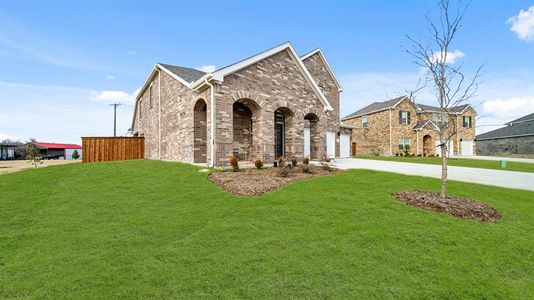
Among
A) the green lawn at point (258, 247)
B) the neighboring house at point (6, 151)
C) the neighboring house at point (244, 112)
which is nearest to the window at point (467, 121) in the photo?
the neighboring house at point (244, 112)

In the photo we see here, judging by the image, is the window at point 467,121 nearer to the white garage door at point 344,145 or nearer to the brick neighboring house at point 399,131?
the brick neighboring house at point 399,131

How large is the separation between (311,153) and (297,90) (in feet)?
15.3

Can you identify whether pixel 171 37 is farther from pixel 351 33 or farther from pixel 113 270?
pixel 113 270

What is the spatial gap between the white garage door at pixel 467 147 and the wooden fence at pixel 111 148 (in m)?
43.8

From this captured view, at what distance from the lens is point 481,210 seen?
20.2 feet

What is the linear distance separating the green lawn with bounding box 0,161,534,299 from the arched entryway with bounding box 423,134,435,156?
29350 millimetres

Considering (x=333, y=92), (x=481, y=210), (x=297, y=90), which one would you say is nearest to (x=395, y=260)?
(x=481, y=210)

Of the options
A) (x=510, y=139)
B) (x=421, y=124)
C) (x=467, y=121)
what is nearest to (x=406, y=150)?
(x=421, y=124)

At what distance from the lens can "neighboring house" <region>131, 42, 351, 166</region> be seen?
12.1m

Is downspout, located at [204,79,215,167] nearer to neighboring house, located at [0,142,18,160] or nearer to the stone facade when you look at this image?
neighboring house, located at [0,142,18,160]

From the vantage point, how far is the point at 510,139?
35.1m

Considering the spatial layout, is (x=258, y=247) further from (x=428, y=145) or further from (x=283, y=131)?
(x=428, y=145)

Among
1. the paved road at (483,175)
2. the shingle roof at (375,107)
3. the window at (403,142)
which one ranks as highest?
the shingle roof at (375,107)

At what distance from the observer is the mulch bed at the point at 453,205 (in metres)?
5.90
